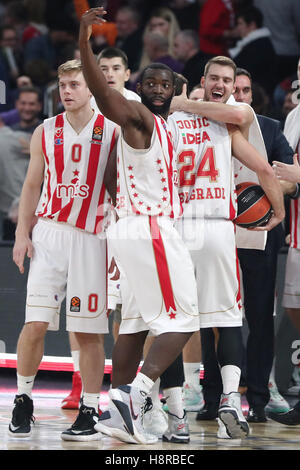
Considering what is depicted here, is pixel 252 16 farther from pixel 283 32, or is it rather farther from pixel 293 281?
pixel 293 281

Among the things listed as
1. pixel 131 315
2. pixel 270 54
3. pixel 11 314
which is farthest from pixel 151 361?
pixel 270 54

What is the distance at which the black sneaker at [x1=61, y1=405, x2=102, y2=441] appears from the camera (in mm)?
4582

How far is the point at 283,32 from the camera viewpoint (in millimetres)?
9828

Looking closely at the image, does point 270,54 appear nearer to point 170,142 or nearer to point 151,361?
point 170,142

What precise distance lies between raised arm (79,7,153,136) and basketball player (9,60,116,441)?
50cm

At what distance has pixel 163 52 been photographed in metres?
9.73

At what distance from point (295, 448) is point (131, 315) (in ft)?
3.43

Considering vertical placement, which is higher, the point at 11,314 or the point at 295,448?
the point at 11,314

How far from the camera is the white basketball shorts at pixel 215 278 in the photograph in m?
4.84

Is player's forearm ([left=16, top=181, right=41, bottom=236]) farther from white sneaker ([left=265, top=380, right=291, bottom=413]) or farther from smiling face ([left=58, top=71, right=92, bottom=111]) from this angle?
white sneaker ([left=265, top=380, right=291, bottom=413])

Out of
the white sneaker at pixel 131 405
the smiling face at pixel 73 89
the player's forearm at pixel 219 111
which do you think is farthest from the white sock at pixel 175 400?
the smiling face at pixel 73 89

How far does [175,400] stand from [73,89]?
67.0 inches

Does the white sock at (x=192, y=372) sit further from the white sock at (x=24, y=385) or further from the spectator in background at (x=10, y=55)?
the spectator in background at (x=10, y=55)

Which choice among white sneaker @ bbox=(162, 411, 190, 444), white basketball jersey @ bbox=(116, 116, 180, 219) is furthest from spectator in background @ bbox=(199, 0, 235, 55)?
white sneaker @ bbox=(162, 411, 190, 444)
